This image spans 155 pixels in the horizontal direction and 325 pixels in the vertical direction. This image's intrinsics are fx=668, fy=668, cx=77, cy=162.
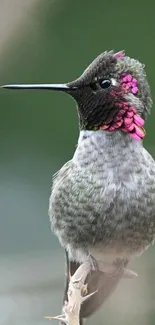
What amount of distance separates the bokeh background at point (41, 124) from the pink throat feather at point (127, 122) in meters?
1.12

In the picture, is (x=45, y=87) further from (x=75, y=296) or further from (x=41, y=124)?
(x=41, y=124)

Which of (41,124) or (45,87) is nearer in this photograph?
(45,87)

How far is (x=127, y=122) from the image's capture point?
102 cm

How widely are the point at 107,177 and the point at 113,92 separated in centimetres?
14

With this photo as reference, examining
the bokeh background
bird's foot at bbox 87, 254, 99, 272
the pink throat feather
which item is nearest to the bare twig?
bird's foot at bbox 87, 254, 99, 272

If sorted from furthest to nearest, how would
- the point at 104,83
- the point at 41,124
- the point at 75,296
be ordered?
the point at 41,124
the point at 104,83
the point at 75,296

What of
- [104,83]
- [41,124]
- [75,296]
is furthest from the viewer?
[41,124]

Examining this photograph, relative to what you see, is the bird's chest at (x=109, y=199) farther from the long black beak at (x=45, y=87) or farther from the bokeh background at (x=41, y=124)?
the bokeh background at (x=41, y=124)

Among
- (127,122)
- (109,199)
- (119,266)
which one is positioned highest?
(127,122)

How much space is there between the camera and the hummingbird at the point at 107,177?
1.01 m

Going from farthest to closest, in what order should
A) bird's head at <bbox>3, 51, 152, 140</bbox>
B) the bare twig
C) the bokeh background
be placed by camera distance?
1. the bokeh background
2. bird's head at <bbox>3, 51, 152, 140</bbox>
3. the bare twig

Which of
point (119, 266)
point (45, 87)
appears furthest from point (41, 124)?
point (45, 87)

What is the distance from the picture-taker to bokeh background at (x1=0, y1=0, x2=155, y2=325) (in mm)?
2297

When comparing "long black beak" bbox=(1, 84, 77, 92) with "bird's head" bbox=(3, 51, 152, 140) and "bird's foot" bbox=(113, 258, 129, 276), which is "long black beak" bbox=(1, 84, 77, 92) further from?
"bird's foot" bbox=(113, 258, 129, 276)
